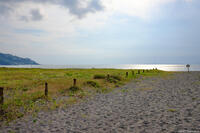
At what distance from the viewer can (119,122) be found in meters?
8.99

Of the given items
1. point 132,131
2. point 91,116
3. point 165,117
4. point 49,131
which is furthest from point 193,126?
point 49,131

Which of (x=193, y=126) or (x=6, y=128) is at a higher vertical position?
(x=193, y=126)

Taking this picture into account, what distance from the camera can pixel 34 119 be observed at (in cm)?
1006

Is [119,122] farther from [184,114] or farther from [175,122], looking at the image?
[184,114]

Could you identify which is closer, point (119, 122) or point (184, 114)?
point (119, 122)

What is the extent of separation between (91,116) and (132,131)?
3672mm

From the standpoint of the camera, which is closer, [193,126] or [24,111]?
[193,126]

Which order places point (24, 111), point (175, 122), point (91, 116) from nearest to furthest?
1. point (175, 122)
2. point (91, 116)
3. point (24, 111)

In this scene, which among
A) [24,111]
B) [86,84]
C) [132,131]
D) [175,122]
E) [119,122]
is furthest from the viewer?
[86,84]

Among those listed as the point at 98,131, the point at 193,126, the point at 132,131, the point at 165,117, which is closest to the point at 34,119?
the point at 98,131

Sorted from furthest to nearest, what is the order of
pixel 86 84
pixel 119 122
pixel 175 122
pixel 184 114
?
pixel 86 84, pixel 184 114, pixel 119 122, pixel 175 122

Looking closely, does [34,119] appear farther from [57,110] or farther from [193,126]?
[193,126]

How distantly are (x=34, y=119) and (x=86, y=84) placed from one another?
51.2 feet

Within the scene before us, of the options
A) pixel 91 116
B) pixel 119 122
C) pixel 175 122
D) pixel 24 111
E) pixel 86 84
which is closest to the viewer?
pixel 175 122
